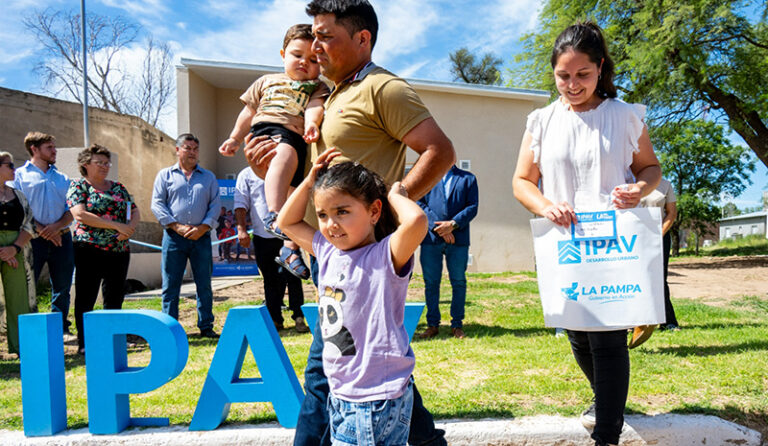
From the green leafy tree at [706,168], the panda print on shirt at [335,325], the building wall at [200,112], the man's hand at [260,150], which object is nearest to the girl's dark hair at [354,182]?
the panda print on shirt at [335,325]

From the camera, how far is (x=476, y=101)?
1439 cm

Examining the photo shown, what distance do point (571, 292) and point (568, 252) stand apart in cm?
18

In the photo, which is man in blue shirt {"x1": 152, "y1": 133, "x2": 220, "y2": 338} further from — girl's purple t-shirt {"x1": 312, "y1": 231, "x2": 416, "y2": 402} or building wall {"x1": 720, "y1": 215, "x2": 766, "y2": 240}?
building wall {"x1": 720, "y1": 215, "x2": 766, "y2": 240}

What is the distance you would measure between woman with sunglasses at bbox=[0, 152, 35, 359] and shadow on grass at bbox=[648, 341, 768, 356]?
19.6ft

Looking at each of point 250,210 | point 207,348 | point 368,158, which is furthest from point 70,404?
point 250,210

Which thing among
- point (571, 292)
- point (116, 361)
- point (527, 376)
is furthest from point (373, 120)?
point (527, 376)

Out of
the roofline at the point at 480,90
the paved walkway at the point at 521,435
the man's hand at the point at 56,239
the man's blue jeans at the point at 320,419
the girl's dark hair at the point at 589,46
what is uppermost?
the roofline at the point at 480,90

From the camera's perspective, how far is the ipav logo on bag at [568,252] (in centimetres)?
239

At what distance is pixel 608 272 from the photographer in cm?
235

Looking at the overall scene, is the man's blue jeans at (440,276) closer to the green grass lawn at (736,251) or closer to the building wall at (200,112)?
the building wall at (200,112)

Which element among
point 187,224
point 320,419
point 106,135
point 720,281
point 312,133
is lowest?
point 720,281

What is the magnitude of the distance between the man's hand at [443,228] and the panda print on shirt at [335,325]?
11.4ft

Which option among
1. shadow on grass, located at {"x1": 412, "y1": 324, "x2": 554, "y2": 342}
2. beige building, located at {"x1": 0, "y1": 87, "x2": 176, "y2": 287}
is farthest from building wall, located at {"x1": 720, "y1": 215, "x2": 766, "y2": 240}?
shadow on grass, located at {"x1": 412, "y1": 324, "x2": 554, "y2": 342}

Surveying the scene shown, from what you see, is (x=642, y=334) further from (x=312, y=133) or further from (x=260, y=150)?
(x=260, y=150)
